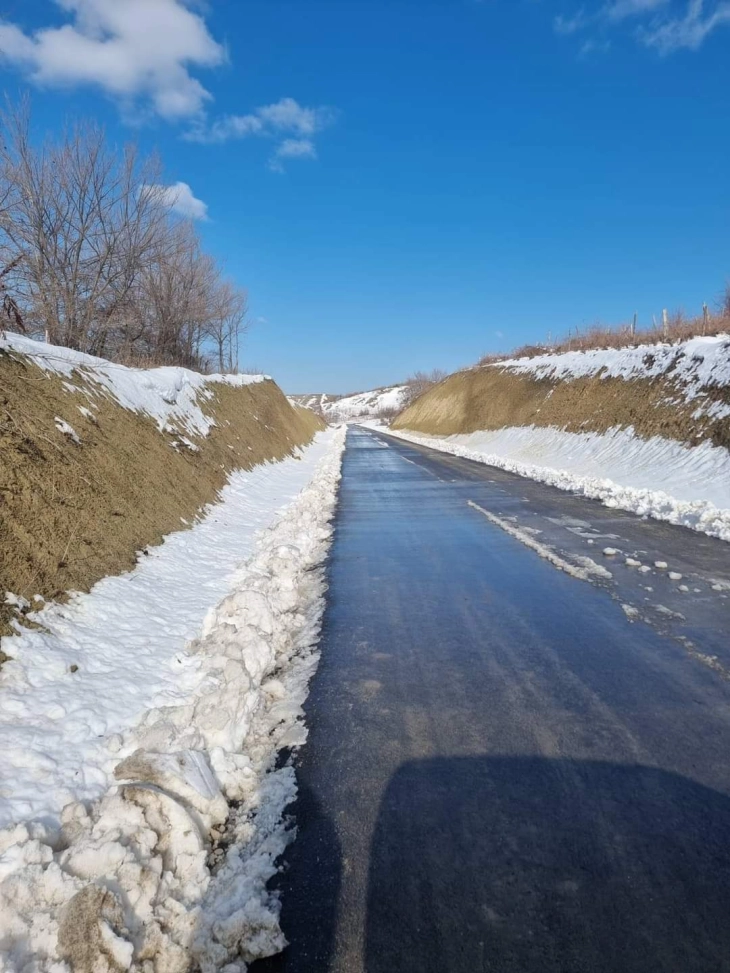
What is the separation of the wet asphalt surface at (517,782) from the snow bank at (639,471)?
4560 millimetres

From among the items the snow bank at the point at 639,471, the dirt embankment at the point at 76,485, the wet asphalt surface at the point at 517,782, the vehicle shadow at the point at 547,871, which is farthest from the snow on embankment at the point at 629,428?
the dirt embankment at the point at 76,485

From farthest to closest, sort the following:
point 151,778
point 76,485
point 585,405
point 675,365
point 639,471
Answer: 1. point 585,405
2. point 675,365
3. point 639,471
4. point 76,485
5. point 151,778

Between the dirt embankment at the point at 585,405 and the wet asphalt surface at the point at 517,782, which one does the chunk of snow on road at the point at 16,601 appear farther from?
the dirt embankment at the point at 585,405

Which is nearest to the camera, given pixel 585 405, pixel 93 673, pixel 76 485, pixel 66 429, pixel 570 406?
pixel 93 673

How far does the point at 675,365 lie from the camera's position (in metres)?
22.3

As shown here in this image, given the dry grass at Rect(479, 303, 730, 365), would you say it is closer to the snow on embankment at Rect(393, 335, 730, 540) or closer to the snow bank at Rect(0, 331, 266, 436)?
the snow on embankment at Rect(393, 335, 730, 540)

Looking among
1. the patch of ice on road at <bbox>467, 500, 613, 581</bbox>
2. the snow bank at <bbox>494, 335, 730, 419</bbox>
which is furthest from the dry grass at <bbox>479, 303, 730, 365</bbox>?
the patch of ice on road at <bbox>467, 500, 613, 581</bbox>

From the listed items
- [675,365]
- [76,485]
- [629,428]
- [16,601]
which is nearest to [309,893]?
[16,601]

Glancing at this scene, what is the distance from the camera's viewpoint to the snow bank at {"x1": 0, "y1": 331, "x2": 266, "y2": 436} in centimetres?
857

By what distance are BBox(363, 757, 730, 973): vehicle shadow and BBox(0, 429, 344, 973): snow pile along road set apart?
56 cm

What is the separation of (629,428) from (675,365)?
3.14 meters

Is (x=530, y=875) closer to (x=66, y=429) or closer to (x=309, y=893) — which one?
(x=309, y=893)

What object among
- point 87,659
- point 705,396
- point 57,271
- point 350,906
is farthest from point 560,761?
point 57,271

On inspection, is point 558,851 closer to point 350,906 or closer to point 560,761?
point 560,761
